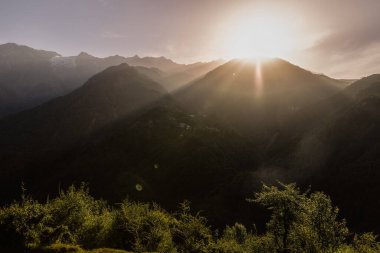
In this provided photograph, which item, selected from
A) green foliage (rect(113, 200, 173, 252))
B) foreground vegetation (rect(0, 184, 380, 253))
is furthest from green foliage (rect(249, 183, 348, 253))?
green foliage (rect(113, 200, 173, 252))

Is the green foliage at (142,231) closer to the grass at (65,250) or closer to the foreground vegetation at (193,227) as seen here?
the foreground vegetation at (193,227)

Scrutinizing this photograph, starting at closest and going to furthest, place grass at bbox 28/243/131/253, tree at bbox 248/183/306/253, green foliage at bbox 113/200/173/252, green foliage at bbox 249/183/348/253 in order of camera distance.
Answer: grass at bbox 28/243/131/253, green foliage at bbox 249/183/348/253, tree at bbox 248/183/306/253, green foliage at bbox 113/200/173/252

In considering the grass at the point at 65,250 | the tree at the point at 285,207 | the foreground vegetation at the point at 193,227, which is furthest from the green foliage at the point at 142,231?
the grass at the point at 65,250

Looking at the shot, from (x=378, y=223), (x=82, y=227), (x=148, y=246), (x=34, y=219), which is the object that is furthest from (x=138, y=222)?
(x=378, y=223)

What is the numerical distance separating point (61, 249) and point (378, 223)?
19837 centimetres

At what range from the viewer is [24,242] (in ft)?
132

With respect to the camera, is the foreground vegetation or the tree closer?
the foreground vegetation

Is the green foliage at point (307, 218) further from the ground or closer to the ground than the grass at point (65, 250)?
closer to the ground

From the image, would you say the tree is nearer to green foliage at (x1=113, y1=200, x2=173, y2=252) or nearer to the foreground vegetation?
the foreground vegetation

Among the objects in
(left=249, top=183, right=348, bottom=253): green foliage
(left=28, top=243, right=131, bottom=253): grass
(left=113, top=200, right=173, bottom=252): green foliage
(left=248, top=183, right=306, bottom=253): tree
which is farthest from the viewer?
(left=113, top=200, right=173, bottom=252): green foliage

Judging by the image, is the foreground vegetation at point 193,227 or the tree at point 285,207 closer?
the foreground vegetation at point 193,227

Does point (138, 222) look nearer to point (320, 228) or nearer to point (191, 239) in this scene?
point (191, 239)

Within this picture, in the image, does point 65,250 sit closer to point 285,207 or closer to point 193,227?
point 193,227

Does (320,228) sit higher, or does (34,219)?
(34,219)
